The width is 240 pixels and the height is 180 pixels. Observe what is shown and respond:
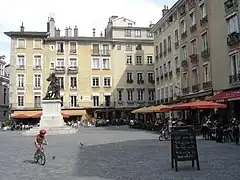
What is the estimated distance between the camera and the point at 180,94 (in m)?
41.3

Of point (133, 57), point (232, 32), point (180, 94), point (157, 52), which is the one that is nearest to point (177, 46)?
point (180, 94)

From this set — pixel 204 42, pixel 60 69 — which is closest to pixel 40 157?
pixel 204 42

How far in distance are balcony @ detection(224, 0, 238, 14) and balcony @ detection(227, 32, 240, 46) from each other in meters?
2.01

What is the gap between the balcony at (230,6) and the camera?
27856 mm

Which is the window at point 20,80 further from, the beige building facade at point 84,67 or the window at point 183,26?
the window at point 183,26

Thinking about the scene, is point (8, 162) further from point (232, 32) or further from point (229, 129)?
point (232, 32)

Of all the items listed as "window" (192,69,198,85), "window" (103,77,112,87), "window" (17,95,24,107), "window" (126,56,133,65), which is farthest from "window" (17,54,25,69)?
"window" (192,69,198,85)

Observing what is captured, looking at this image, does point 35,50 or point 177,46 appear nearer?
point 177,46

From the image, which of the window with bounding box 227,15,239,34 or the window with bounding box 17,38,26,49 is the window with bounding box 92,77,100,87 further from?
the window with bounding box 227,15,239,34

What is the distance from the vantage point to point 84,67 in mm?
62312

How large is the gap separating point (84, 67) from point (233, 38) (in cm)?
3762

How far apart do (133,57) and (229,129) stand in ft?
148

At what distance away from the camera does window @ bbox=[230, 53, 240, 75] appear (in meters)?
27.9

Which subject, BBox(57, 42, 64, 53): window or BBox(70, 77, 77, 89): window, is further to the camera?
BBox(57, 42, 64, 53): window
